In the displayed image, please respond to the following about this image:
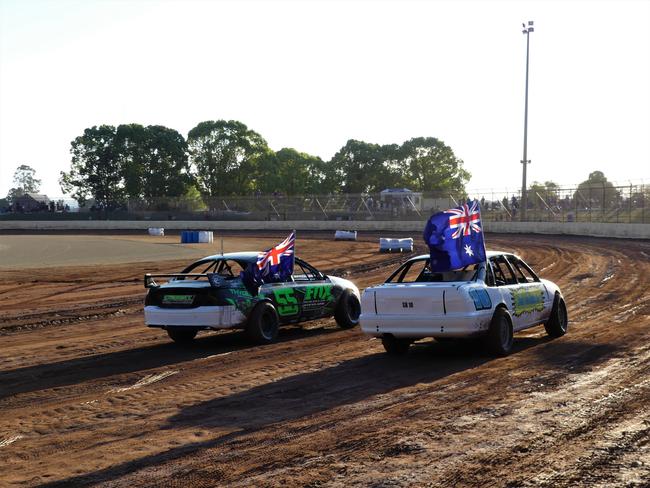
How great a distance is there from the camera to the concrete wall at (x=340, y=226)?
4431cm

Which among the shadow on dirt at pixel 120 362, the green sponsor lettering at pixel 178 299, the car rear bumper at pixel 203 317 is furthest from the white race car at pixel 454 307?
the green sponsor lettering at pixel 178 299

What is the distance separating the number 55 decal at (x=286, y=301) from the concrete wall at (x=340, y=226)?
32.5 m

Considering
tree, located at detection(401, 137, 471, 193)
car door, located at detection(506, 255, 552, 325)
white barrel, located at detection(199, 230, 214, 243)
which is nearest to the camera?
car door, located at detection(506, 255, 552, 325)

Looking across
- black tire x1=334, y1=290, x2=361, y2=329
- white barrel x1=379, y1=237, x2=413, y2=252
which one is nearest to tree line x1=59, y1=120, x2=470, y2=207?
white barrel x1=379, y1=237, x2=413, y2=252

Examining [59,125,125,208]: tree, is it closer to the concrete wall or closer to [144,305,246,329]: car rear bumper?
the concrete wall

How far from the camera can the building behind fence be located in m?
45.6

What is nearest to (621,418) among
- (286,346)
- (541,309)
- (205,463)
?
(205,463)

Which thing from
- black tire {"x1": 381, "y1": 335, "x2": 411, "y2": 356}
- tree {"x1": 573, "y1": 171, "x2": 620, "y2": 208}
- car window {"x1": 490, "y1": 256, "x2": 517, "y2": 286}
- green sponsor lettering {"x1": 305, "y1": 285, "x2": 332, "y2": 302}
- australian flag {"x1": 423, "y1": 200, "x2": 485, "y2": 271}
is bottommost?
black tire {"x1": 381, "y1": 335, "x2": 411, "y2": 356}

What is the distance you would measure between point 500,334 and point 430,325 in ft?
3.02

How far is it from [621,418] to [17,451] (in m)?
4.86

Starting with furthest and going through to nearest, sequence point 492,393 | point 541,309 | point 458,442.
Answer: point 541,309 < point 492,393 < point 458,442

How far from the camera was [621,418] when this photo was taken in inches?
283

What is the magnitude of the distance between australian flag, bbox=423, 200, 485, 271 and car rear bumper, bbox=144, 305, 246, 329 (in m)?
2.85

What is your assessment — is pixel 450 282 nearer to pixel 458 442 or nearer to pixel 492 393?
pixel 492 393
